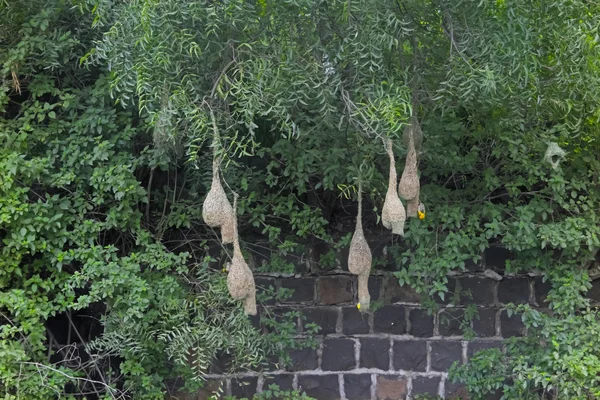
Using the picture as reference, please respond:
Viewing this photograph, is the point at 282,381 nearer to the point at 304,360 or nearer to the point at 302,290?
the point at 304,360

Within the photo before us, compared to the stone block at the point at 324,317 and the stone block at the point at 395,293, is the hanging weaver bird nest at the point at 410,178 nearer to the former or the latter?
the stone block at the point at 395,293

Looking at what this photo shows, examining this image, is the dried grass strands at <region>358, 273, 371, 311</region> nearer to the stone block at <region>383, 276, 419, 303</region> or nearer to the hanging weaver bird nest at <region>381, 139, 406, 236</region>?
the hanging weaver bird nest at <region>381, 139, 406, 236</region>

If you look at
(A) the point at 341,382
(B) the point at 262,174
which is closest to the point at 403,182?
(B) the point at 262,174

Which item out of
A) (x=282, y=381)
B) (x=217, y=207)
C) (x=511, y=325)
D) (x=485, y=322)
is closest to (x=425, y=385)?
(x=485, y=322)

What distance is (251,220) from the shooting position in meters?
5.48

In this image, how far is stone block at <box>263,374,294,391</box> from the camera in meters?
5.76

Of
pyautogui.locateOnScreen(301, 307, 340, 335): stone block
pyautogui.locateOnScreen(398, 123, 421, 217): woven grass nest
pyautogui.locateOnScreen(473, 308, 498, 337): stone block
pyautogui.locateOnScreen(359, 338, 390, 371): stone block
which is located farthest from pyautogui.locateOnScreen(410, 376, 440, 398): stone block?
pyautogui.locateOnScreen(398, 123, 421, 217): woven grass nest

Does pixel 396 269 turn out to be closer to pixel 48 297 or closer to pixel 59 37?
pixel 48 297

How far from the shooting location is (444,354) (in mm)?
5699

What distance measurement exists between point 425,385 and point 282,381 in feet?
3.64

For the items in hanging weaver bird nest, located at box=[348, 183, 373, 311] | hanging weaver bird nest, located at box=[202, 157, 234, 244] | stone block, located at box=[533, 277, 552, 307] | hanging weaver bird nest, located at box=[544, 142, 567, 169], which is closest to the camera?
hanging weaver bird nest, located at box=[202, 157, 234, 244]

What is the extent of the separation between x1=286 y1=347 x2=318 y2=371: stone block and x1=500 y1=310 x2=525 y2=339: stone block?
1.46 metres

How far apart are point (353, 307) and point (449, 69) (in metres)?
2.30

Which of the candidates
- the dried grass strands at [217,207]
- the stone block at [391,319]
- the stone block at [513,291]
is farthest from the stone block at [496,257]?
the dried grass strands at [217,207]
